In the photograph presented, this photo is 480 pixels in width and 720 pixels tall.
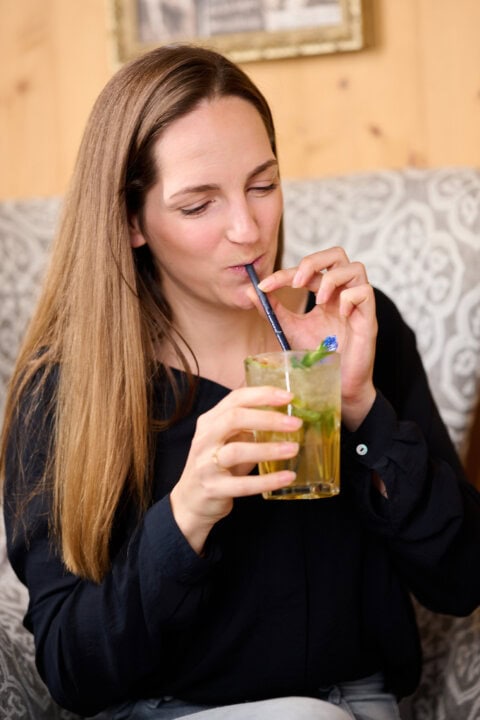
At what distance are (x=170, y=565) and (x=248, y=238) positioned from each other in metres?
0.41

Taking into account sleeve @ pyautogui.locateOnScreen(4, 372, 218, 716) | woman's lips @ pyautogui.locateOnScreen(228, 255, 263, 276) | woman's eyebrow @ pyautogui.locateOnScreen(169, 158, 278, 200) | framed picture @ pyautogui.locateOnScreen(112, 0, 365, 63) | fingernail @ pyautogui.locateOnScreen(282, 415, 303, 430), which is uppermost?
framed picture @ pyautogui.locateOnScreen(112, 0, 365, 63)

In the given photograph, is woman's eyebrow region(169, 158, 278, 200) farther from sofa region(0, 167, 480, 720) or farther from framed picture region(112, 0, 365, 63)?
framed picture region(112, 0, 365, 63)

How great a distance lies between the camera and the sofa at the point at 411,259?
183cm

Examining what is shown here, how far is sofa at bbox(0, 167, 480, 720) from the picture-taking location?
5.99 ft

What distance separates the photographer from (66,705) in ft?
4.78

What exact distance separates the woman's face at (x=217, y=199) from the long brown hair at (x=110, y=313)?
3cm

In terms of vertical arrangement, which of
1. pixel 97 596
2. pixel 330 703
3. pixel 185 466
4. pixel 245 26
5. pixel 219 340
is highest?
pixel 245 26

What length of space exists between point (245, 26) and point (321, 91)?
0.72 ft

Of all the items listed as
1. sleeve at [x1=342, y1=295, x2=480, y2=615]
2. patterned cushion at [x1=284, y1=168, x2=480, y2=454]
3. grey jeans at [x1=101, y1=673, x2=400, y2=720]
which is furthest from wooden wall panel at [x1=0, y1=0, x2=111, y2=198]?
grey jeans at [x1=101, y1=673, x2=400, y2=720]

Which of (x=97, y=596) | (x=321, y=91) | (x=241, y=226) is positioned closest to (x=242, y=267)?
(x=241, y=226)

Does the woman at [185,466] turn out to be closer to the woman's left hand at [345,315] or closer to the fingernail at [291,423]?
the woman's left hand at [345,315]

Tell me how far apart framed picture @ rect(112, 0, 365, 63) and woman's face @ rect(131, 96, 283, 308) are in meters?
0.99

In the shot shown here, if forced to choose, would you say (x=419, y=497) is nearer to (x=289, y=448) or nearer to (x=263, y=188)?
(x=289, y=448)

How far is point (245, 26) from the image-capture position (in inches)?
94.9
